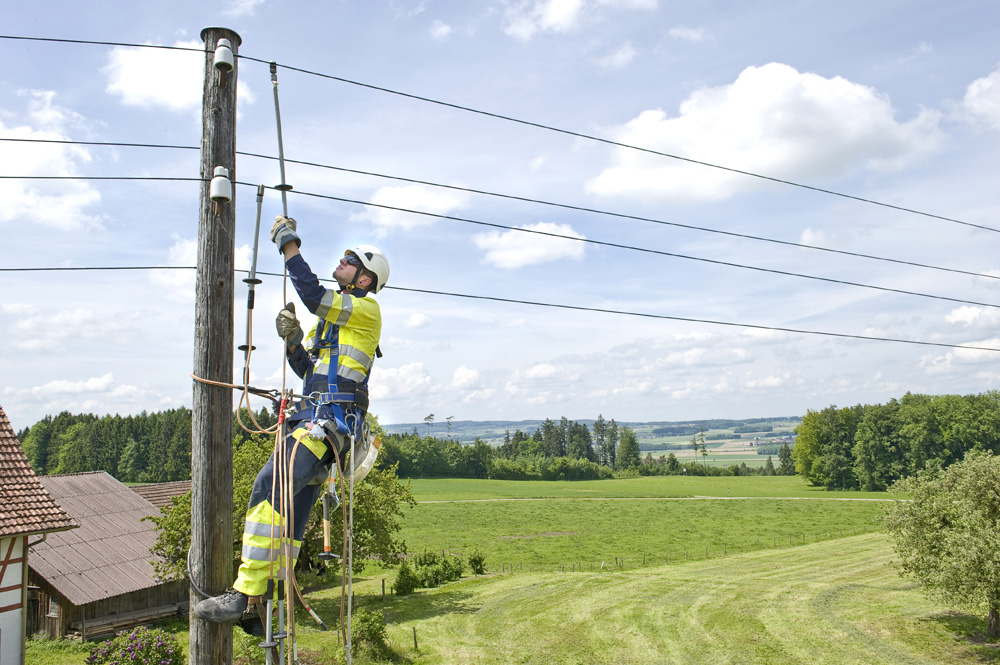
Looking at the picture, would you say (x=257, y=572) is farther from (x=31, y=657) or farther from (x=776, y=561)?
(x=776, y=561)

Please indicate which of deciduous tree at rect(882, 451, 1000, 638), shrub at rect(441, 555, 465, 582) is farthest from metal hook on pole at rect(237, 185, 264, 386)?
shrub at rect(441, 555, 465, 582)

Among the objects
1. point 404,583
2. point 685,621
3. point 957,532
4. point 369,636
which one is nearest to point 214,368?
point 369,636

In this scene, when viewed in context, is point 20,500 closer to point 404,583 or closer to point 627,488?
point 404,583

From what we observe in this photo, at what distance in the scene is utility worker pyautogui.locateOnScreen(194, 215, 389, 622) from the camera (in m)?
5.63

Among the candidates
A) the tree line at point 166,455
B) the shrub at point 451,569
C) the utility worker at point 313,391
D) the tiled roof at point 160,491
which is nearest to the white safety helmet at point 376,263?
the utility worker at point 313,391

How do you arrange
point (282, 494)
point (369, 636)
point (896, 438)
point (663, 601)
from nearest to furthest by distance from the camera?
point (282, 494), point (369, 636), point (663, 601), point (896, 438)

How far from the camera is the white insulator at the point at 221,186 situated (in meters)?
6.33

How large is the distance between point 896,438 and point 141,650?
4619 inches

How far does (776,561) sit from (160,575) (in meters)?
43.5

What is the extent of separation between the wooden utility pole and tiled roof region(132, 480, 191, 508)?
34.7 metres

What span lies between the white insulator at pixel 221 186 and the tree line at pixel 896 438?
4486 inches

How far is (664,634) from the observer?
30547mm

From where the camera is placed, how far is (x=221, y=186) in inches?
250

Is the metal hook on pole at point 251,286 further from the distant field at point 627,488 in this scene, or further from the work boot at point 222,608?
the distant field at point 627,488
